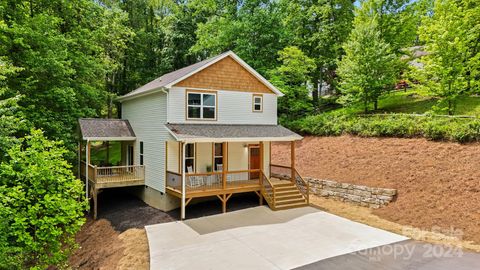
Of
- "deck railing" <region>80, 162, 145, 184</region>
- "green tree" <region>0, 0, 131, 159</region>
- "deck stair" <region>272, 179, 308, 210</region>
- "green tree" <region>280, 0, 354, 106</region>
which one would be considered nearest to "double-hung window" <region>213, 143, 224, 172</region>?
"deck stair" <region>272, 179, 308, 210</region>

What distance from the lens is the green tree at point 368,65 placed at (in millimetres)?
22172

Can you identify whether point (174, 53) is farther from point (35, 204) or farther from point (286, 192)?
point (35, 204)

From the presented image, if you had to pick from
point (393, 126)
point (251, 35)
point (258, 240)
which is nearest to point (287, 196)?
point (258, 240)

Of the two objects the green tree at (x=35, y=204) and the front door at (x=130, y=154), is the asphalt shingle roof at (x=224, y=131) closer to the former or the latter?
the green tree at (x=35, y=204)

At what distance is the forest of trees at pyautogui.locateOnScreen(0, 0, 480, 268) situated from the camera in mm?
9344

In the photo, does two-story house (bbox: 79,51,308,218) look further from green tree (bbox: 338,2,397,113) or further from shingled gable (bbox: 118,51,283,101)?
green tree (bbox: 338,2,397,113)

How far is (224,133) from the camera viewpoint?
46.6 feet

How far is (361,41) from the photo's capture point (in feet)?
74.8

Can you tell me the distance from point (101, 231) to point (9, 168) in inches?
281

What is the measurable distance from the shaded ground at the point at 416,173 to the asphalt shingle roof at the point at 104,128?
11192 mm

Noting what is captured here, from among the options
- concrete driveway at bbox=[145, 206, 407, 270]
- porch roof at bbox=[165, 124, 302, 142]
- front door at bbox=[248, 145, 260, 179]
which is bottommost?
concrete driveway at bbox=[145, 206, 407, 270]

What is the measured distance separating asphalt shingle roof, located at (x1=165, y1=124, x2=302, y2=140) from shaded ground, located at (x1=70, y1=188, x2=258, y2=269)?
3.71 metres

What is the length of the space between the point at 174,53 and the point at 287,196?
76.7ft

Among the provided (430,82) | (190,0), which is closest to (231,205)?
(430,82)
